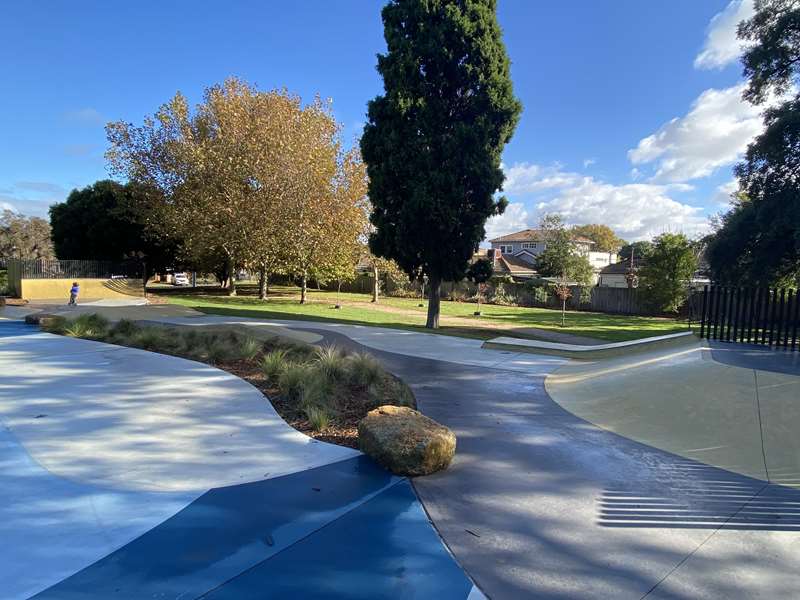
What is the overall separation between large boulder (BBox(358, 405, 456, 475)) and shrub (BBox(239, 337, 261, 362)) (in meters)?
4.67

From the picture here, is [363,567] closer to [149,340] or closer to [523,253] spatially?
[149,340]

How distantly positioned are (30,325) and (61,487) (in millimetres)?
11764

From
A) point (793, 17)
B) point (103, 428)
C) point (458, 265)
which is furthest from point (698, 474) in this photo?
point (793, 17)

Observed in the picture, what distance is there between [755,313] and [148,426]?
34.6 ft

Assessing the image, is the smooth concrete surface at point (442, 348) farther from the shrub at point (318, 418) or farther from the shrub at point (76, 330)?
the shrub at point (318, 418)

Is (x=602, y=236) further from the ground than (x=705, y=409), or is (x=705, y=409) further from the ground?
(x=602, y=236)

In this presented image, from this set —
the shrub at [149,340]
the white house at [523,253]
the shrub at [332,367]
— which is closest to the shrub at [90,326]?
the shrub at [149,340]

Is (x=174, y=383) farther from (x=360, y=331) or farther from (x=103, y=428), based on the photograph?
(x=360, y=331)

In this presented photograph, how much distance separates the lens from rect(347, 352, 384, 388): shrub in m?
7.50

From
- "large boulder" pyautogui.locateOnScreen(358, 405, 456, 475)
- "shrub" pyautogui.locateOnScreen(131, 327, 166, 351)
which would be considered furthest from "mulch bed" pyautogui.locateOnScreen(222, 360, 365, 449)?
"shrub" pyautogui.locateOnScreen(131, 327, 166, 351)

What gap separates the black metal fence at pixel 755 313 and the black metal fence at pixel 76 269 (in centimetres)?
2744

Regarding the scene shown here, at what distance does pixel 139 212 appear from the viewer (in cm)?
2767

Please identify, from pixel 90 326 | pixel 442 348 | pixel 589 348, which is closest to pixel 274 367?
pixel 442 348

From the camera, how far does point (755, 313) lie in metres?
9.33
